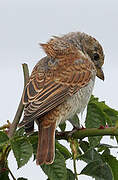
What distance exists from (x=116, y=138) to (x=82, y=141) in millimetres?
195

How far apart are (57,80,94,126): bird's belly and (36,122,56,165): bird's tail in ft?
0.45

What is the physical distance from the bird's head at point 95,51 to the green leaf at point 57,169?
273cm

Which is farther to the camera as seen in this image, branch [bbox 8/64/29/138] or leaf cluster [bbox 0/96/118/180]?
branch [bbox 8/64/29/138]

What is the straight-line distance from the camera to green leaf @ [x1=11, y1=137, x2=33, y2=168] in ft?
6.33

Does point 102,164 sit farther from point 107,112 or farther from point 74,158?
point 107,112

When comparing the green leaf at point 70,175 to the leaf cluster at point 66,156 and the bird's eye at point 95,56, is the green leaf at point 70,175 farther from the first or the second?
the bird's eye at point 95,56

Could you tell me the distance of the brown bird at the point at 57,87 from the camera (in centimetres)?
304

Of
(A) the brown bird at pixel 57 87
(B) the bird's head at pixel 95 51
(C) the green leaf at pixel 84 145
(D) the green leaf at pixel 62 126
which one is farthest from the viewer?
(B) the bird's head at pixel 95 51

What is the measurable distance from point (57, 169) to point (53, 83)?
5.29 ft

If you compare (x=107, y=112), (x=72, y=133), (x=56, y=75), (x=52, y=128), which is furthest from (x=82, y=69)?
(x=72, y=133)

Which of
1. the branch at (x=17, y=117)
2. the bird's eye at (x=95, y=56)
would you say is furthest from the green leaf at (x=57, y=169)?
the bird's eye at (x=95, y=56)

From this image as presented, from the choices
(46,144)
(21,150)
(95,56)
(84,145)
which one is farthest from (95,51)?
(21,150)

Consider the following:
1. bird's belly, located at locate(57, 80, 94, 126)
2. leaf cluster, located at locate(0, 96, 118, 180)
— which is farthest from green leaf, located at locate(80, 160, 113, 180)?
bird's belly, located at locate(57, 80, 94, 126)

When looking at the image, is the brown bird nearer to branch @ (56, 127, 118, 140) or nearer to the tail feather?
the tail feather
